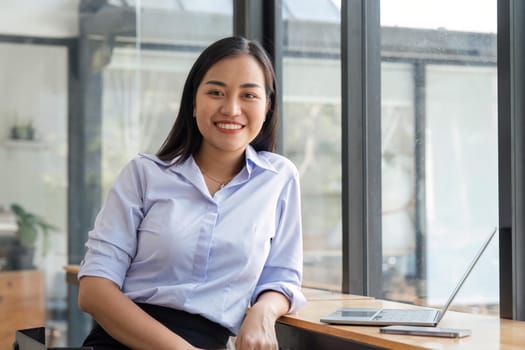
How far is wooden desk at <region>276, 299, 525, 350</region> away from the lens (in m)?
1.93

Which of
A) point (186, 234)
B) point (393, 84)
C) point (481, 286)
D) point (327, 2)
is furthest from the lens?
point (327, 2)

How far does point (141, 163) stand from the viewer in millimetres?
2451

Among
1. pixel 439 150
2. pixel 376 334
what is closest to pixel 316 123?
pixel 439 150

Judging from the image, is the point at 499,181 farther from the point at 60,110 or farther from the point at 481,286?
the point at 60,110

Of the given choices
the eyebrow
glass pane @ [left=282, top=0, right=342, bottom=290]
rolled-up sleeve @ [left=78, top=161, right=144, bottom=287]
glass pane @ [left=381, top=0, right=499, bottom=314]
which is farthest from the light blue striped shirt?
glass pane @ [left=282, top=0, right=342, bottom=290]

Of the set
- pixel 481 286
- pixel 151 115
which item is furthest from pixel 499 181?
pixel 151 115

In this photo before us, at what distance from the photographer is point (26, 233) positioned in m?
4.31

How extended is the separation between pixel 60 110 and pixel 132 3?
2.09 feet

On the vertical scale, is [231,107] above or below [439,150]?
above

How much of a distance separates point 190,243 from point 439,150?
0.86 m

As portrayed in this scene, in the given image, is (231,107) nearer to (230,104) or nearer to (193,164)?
(230,104)

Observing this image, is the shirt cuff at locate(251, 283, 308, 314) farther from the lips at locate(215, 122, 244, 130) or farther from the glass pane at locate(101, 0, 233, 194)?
the glass pane at locate(101, 0, 233, 194)

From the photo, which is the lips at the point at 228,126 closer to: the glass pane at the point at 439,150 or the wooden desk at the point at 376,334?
the wooden desk at the point at 376,334

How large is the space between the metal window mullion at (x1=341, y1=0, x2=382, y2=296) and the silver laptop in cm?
66
